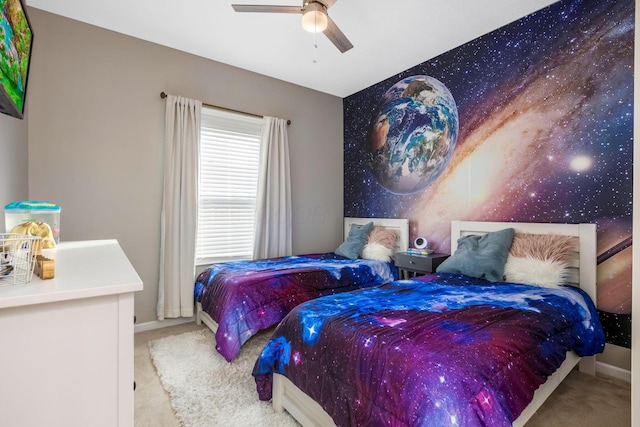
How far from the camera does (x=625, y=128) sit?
215cm

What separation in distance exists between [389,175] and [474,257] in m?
1.59

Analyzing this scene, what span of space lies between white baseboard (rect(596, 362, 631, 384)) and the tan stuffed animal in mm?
3456

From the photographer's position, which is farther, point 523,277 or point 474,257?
point 474,257

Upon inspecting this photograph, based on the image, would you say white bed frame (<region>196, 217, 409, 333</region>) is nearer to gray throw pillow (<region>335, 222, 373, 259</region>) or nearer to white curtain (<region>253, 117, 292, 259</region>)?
gray throw pillow (<region>335, 222, 373, 259</region>)

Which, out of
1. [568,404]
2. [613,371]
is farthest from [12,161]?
[613,371]

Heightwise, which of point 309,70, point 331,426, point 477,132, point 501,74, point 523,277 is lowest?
point 331,426

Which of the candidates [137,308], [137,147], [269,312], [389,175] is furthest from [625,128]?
[137,308]


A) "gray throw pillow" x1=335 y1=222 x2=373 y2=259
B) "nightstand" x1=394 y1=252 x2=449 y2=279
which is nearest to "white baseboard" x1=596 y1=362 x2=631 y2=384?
"nightstand" x1=394 y1=252 x2=449 y2=279

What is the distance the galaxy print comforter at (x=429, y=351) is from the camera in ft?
3.61

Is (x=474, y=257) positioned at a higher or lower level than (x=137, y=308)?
higher

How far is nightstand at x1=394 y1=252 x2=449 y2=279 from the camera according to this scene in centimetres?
299

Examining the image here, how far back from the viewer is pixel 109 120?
281 cm

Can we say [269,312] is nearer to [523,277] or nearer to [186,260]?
[186,260]

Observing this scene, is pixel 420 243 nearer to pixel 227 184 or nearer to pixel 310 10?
pixel 227 184
